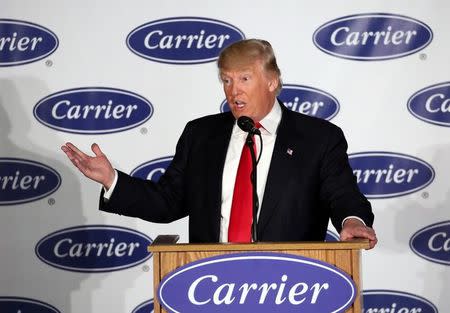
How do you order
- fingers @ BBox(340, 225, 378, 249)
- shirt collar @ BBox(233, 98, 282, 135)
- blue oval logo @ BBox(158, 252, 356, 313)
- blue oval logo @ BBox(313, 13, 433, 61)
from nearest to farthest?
blue oval logo @ BBox(158, 252, 356, 313) → fingers @ BBox(340, 225, 378, 249) → shirt collar @ BBox(233, 98, 282, 135) → blue oval logo @ BBox(313, 13, 433, 61)

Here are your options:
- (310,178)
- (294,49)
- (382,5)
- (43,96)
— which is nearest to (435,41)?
(382,5)

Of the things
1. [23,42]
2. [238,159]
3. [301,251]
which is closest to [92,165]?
[238,159]

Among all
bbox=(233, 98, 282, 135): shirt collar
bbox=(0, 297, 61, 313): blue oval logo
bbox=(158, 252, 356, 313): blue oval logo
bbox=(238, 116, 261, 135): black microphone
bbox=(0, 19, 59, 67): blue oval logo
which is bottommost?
bbox=(158, 252, 356, 313): blue oval logo

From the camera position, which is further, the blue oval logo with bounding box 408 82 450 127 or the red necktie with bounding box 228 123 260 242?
the blue oval logo with bounding box 408 82 450 127

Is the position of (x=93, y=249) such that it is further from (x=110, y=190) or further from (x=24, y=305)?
(x=110, y=190)

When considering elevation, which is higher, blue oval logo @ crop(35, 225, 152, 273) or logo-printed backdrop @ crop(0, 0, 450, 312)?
logo-printed backdrop @ crop(0, 0, 450, 312)

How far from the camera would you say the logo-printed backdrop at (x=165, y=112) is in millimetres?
4273

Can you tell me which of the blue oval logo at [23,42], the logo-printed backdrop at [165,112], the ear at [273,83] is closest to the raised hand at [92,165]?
the ear at [273,83]

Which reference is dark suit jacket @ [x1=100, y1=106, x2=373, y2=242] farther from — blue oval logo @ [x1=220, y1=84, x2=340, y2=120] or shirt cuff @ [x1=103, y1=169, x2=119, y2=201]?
blue oval logo @ [x1=220, y1=84, x2=340, y2=120]

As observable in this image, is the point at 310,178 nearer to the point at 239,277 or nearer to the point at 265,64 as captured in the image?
the point at 265,64

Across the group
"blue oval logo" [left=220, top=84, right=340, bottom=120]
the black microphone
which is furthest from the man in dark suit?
"blue oval logo" [left=220, top=84, right=340, bottom=120]

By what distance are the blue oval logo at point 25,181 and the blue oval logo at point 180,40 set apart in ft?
2.44

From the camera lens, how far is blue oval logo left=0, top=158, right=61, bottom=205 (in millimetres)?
4387

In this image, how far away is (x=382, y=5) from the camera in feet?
14.0
